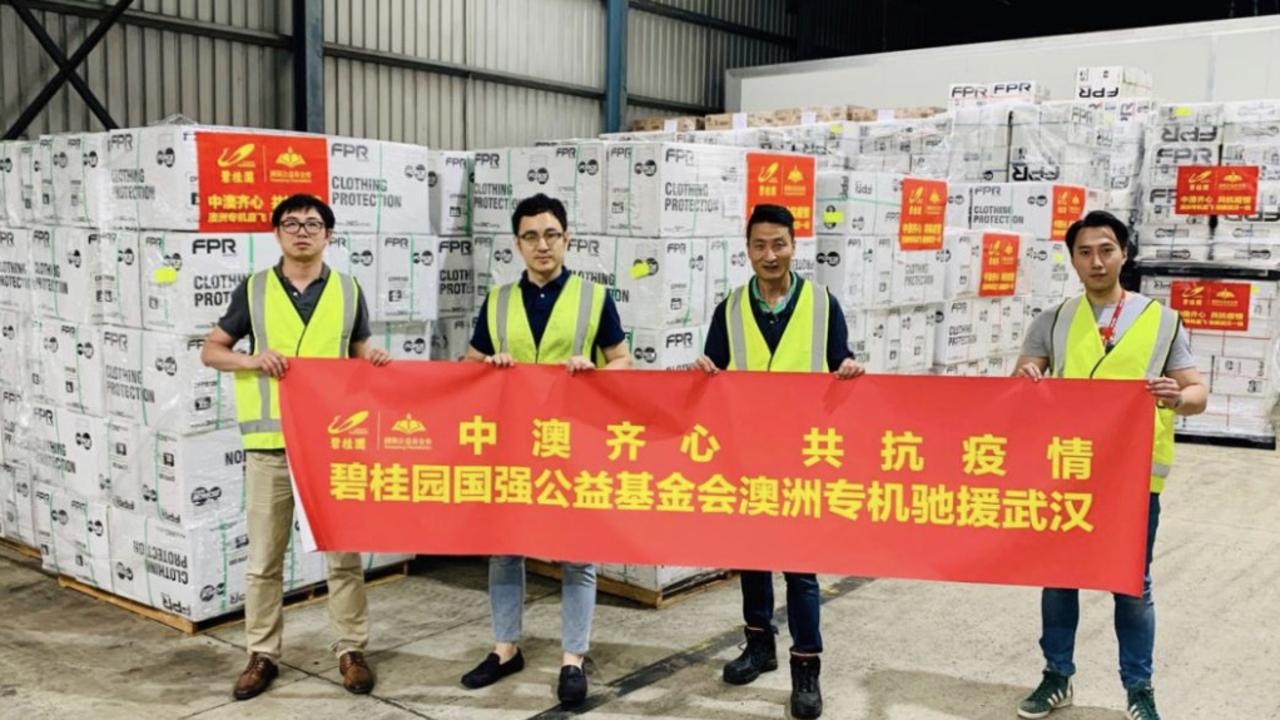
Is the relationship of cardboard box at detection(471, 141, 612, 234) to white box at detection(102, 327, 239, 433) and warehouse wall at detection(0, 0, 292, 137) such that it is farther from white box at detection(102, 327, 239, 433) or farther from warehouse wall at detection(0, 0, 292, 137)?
warehouse wall at detection(0, 0, 292, 137)

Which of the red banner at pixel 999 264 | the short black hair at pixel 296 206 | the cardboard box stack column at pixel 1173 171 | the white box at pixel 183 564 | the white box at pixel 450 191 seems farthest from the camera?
the cardboard box stack column at pixel 1173 171

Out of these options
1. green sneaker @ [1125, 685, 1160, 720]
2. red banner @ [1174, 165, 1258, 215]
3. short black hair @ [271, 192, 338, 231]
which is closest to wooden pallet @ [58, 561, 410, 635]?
short black hair @ [271, 192, 338, 231]

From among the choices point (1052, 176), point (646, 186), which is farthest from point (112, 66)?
point (1052, 176)

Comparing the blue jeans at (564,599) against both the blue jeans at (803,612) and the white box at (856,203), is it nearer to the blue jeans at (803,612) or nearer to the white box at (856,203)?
the blue jeans at (803,612)

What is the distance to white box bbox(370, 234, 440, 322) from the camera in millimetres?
5586

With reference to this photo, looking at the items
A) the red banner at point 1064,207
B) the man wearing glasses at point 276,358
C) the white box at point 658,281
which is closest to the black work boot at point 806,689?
the man wearing glasses at point 276,358

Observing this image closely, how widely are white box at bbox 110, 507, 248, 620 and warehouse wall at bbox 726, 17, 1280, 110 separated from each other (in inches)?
478

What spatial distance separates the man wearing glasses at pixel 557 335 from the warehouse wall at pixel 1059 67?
454 inches

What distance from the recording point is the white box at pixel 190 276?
4.80m

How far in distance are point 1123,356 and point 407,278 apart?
3.47m

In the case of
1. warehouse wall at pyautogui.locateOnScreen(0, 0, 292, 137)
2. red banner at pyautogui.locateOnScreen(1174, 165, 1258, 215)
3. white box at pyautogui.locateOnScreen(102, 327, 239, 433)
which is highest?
warehouse wall at pyautogui.locateOnScreen(0, 0, 292, 137)

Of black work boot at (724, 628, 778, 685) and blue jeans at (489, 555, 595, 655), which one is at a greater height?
blue jeans at (489, 555, 595, 655)

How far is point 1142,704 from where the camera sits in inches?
154

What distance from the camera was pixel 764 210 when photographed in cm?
391
